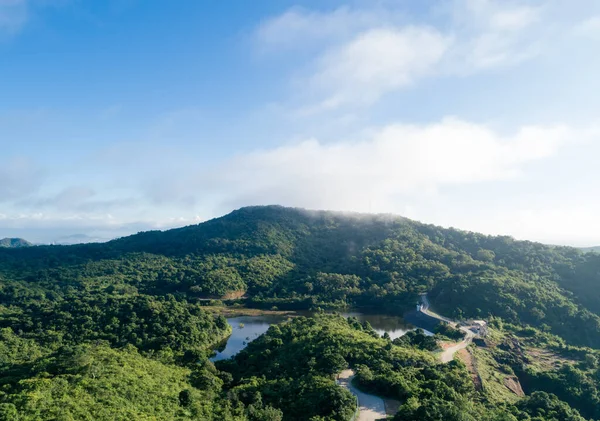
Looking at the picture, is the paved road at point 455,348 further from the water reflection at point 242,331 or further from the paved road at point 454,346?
the water reflection at point 242,331

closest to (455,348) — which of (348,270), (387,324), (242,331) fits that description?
(387,324)

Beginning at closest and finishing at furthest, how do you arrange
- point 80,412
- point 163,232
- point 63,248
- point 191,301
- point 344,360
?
1. point 80,412
2. point 344,360
3. point 191,301
4. point 63,248
5. point 163,232

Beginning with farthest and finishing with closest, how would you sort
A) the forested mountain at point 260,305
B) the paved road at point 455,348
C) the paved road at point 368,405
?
the paved road at point 455,348 → the forested mountain at point 260,305 → the paved road at point 368,405

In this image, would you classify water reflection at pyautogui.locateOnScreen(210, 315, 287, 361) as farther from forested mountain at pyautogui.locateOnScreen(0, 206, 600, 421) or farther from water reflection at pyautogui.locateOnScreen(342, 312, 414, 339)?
water reflection at pyautogui.locateOnScreen(342, 312, 414, 339)

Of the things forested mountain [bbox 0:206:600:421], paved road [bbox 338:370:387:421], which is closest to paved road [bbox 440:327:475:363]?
forested mountain [bbox 0:206:600:421]

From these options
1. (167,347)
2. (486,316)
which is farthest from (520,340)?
(167,347)

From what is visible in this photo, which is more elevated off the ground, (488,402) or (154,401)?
(154,401)

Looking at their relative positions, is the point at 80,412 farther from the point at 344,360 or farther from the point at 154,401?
the point at 344,360

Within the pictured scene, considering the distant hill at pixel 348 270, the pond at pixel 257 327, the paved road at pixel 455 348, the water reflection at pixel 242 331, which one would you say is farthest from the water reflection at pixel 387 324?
the water reflection at pixel 242 331
